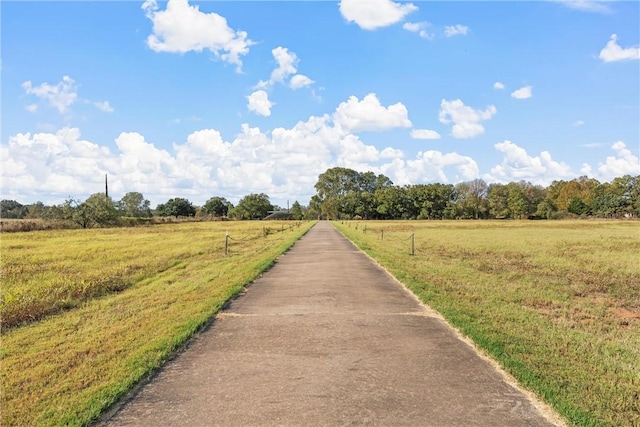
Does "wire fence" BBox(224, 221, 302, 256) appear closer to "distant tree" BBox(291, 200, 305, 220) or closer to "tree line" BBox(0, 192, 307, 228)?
"tree line" BBox(0, 192, 307, 228)

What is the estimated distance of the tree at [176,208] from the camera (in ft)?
446

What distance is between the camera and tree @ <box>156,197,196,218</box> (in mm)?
136012

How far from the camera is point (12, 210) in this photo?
109 m

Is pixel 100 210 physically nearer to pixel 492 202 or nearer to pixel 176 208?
pixel 176 208

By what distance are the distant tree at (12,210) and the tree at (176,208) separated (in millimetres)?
36621

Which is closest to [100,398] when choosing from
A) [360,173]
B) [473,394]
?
[473,394]

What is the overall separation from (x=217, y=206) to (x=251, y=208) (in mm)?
23076

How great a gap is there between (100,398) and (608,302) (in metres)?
12.3

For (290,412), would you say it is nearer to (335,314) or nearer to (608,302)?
(335,314)

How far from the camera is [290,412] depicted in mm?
3957

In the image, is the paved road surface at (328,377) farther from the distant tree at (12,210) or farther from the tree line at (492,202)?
the distant tree at (12,210)

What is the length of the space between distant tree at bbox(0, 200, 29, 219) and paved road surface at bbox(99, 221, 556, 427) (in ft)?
370

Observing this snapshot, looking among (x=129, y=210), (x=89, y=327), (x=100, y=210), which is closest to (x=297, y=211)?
(x=129, y=210)

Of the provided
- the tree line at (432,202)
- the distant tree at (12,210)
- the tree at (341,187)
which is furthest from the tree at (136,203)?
the tree at (341,187)
